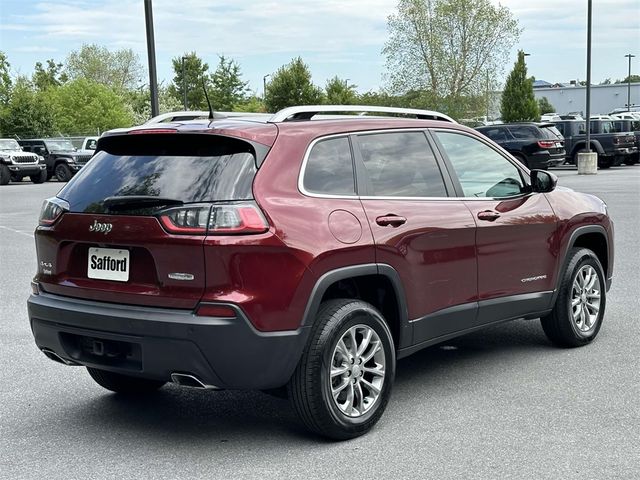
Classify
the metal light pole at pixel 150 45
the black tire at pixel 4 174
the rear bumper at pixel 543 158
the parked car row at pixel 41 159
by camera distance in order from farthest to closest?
the parked car row at pixel 41 159, the black tire at pixel 4 174, the rear bumper at pixel 543 158, the metal light pole at pixel 150 45

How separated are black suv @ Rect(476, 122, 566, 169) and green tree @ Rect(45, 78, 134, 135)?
115ft

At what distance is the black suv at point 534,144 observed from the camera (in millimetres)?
30312

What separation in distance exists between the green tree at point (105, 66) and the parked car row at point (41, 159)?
146 feet

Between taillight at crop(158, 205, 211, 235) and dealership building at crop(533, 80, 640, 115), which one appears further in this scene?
dealership building at crop(533, 80, 640, 115)

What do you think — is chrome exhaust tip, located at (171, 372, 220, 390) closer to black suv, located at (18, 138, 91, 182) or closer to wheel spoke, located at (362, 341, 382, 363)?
→ wheel spoke, located at (362, 341, 382, 363)

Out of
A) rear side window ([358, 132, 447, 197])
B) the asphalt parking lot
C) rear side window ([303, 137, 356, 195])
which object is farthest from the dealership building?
rear side window ([303, 137, 356, 195])

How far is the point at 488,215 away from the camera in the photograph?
5.63 metres

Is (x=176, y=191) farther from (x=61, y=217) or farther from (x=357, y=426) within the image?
(x=357, y=426)

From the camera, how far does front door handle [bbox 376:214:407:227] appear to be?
4809 mm

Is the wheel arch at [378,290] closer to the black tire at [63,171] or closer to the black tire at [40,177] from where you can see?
the black tire at [40,177]

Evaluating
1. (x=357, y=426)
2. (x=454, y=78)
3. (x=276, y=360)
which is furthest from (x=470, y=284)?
(x=454, y=78)

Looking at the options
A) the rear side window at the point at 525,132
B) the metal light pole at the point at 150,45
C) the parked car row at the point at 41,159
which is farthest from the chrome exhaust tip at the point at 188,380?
the parked car row at the point at 41,159

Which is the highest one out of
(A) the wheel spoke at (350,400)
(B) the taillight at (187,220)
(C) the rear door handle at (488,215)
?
(B) the taillight at (187,220)

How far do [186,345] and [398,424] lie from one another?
4.48 ft
